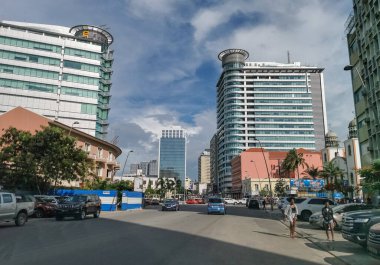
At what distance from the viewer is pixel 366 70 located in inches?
1325

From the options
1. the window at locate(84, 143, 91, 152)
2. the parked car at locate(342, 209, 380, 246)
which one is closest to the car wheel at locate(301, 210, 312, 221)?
the parked car at locate(342, 209, 380, 246)

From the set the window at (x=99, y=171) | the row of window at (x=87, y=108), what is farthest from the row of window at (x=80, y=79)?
the window at (x=99, y=171)

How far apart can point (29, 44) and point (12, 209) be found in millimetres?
64295

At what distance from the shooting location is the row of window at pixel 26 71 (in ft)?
231

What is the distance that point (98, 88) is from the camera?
78.6 meters

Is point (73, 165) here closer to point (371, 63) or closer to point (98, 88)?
point (371, 63)

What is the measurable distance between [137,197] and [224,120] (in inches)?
4344

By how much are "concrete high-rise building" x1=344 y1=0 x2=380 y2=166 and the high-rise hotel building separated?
103 m

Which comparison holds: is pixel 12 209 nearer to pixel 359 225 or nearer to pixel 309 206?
pixel 359 225

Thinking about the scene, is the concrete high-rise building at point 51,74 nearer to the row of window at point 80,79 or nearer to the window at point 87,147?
the row of window at point 80,79

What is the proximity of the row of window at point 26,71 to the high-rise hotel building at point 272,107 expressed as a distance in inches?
3438

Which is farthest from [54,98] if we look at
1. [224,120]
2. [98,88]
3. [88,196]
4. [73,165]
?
[224,120]

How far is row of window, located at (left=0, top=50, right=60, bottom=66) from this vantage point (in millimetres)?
70812

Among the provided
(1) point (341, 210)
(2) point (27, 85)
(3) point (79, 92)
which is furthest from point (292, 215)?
(2) point (27, 85)
